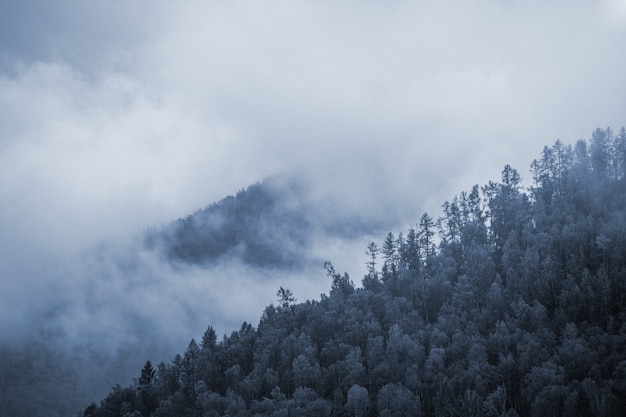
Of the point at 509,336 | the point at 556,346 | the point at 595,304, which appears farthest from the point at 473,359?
the point at 595,304

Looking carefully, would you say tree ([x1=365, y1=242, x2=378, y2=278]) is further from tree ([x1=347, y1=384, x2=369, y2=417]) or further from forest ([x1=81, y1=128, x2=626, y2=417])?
tree ([x1=347, y1=384, x2=369, y2=417])

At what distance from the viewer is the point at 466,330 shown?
121 m

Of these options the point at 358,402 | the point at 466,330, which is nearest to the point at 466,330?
the point at 466,330

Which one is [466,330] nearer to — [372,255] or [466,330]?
[466,330]

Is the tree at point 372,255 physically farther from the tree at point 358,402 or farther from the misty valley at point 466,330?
the tree at point 358,402

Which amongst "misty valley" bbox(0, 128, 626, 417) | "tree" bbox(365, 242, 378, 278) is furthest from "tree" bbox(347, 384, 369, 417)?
"tree" bbox(365, 242, 378, 278)

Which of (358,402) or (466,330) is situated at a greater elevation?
(466,330)

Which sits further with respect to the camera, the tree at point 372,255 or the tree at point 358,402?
the tree at point 372,255

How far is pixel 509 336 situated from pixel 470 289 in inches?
1059

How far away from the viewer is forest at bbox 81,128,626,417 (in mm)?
98750

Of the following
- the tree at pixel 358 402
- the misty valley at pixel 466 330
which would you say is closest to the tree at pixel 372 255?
the misty valley at pixel 466 330

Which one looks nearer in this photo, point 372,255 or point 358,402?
point 358,402

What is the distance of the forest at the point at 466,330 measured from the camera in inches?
3888

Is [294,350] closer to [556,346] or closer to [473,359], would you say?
[473,359]
